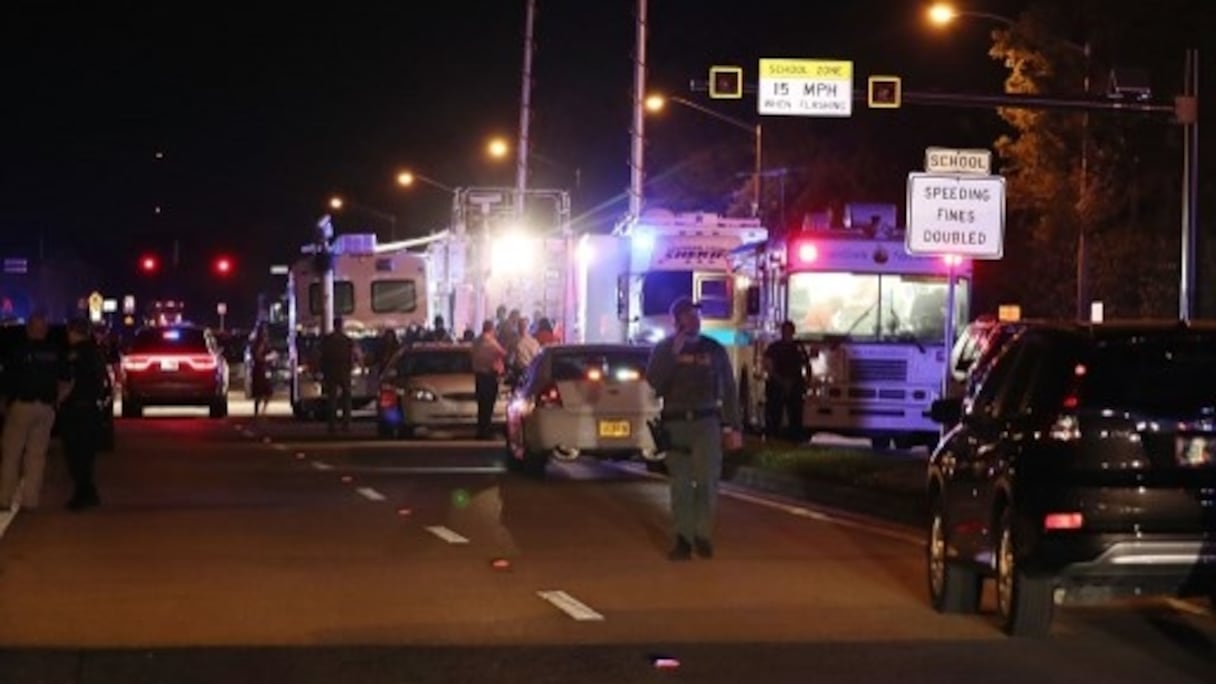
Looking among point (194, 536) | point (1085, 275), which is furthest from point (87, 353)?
point (1085, 275)

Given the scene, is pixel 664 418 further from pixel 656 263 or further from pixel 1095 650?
pixel 656 263

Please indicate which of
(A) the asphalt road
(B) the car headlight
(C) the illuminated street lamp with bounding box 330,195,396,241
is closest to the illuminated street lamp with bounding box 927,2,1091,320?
(B) the car headlight

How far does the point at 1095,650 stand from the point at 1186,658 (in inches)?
19.0

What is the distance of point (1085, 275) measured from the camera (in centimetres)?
3919

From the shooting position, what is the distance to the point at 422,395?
3322 cm

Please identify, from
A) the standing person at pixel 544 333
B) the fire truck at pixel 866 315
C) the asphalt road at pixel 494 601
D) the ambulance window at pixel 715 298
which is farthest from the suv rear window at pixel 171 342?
the asphalt road at pixel 494 601

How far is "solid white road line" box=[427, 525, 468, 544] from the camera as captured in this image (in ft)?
58.6

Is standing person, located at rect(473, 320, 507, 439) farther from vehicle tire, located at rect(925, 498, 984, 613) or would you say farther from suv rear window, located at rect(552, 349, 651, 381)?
vehicle tire, located at rect(925, 498, 984, 613)

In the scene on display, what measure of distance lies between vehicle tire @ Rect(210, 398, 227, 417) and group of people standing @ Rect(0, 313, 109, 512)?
20839mm

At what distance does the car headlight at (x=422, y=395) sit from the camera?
33156 mm

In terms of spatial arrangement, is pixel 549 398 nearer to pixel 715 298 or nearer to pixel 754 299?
pixel 754 299

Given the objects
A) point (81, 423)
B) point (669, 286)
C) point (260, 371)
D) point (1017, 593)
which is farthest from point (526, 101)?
point (1017, 593)

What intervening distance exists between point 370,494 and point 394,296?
22833mm

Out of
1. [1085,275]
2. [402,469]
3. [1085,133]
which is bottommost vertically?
[402,469]
